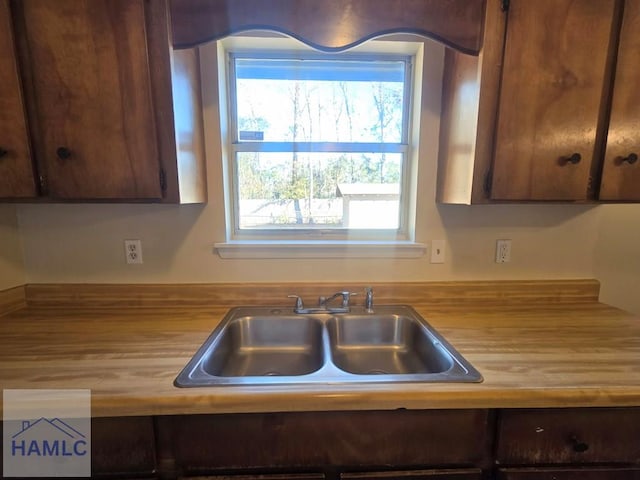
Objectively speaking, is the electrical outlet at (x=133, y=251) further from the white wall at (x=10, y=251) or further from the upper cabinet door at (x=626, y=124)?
the upper cabinet door at (x=626, y=124)

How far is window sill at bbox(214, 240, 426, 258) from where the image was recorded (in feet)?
4.65

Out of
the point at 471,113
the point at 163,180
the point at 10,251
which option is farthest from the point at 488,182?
the point at 10,251

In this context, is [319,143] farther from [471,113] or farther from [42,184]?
[42,184]

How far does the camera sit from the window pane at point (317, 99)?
144 cm

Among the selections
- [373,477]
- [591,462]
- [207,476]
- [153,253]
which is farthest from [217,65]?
[591,462]

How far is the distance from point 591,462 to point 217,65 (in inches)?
73.3

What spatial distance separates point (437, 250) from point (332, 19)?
1.02 metres

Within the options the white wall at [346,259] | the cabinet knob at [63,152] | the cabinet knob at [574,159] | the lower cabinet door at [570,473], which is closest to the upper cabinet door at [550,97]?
the cabinet knob at [574,159]

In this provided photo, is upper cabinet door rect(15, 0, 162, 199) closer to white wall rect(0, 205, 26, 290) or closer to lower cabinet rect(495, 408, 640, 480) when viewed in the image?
white wall rect(0, 205, 26, 290)

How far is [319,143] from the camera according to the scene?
58.2 inches

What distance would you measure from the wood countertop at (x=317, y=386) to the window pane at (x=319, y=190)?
376 mm

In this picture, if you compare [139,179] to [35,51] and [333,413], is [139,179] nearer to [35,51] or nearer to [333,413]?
[35,51]

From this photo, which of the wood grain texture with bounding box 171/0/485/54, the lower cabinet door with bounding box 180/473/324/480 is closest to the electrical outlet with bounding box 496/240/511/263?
the wood grain texture with bounding box 171/0/485/54

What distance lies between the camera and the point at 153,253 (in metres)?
1.41
